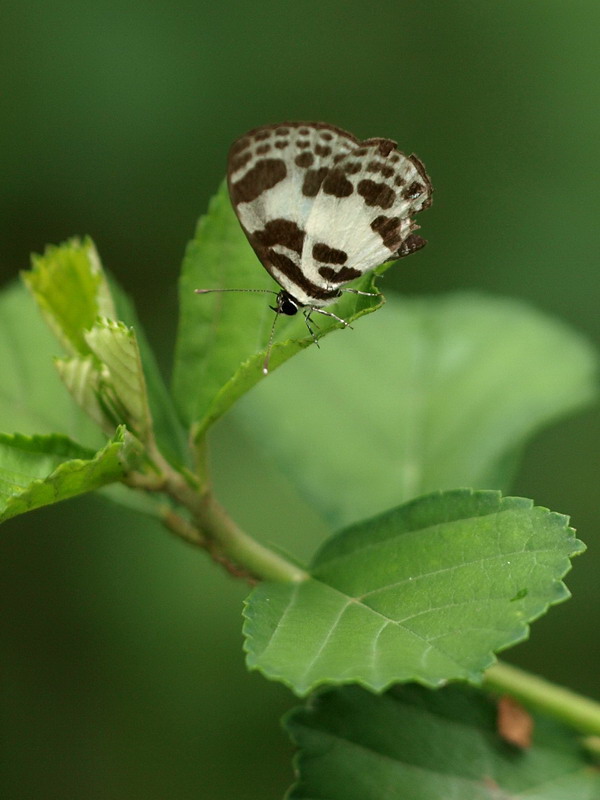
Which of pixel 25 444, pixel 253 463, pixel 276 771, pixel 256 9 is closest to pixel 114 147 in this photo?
pixel 256 9

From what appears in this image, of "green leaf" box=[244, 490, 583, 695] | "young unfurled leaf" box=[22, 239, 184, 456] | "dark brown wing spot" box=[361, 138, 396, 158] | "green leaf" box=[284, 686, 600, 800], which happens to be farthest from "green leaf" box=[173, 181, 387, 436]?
"green leaf" box=[284, 686, 600, 800]

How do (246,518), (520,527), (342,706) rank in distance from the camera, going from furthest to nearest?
(246,518) < (342,706) < (520,527)

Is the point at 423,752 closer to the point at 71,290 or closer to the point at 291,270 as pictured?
the point at 291,270

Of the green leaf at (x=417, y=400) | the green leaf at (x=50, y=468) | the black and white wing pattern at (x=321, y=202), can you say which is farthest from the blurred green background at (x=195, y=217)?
the green leaf at (x=50, y=468)

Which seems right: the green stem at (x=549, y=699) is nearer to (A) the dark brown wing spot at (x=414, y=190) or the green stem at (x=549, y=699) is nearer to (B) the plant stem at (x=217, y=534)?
(B) the plant stem at (x=217, y=534)

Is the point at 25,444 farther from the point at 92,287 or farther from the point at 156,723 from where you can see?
the point at 156,723

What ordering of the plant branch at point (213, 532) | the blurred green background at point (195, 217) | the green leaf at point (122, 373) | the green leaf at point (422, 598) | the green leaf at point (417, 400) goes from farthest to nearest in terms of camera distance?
the blurred green background at point (195, 217) → the green leaf at point (417, 400) → the plant branch at point (213, 532) → the green leaf at point (122, 373) → the green leaf at point (422, 598)

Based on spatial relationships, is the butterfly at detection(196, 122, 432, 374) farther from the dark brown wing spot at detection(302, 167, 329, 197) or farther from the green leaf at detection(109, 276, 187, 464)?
the green leaf at detection(109, 276, 187, 464)
